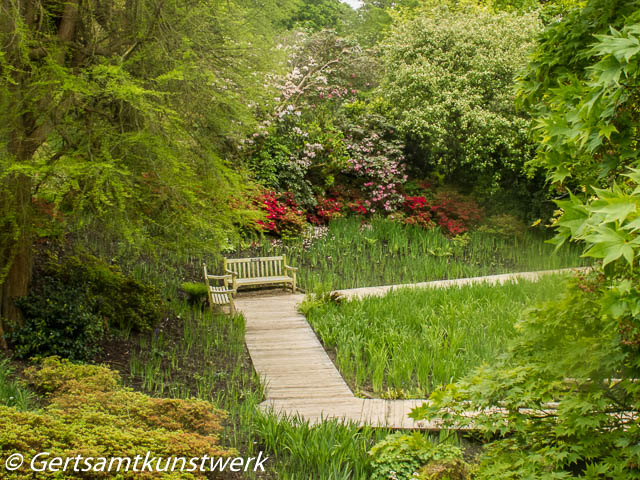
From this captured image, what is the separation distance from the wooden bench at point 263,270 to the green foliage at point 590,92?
6.12 metres

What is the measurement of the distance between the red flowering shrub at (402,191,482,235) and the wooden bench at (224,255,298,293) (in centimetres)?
421

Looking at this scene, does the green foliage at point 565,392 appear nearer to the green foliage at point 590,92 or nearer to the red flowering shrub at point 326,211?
the green foliage at point 590,92

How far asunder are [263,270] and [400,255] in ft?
10.0

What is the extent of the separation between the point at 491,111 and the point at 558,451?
36.4 ft

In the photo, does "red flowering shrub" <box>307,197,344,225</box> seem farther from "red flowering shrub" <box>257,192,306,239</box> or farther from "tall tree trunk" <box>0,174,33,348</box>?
"tall tree trunk" <box>0,174,33,348</box>

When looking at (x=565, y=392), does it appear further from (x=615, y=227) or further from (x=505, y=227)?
(x=505, y=227)

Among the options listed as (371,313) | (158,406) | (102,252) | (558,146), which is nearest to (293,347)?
(371,313)

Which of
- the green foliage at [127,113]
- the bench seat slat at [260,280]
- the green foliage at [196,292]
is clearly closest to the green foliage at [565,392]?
Answer: the green foliage at [127,113]

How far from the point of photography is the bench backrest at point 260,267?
31.4 feet

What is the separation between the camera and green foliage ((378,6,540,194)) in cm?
1268

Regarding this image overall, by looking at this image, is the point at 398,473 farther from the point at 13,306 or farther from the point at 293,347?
the point at 13,306

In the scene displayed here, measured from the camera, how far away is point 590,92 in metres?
2.24

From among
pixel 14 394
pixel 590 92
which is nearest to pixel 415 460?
pixel 590 92

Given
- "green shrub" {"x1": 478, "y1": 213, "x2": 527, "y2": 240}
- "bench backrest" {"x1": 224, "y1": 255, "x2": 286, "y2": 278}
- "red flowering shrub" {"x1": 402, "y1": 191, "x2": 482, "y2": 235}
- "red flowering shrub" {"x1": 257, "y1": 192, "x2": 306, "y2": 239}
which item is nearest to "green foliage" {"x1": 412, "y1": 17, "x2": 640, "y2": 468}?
"bench backrest" {"x1": 224, "y1": 255, "x2": 286, "y2": 278}
